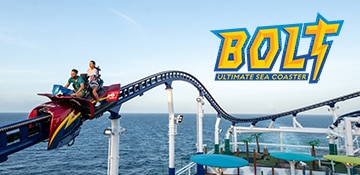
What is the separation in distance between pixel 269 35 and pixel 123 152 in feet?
104

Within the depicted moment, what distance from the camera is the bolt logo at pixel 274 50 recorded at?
54.6 ft

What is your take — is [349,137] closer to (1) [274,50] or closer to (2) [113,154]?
(1) [274,50]

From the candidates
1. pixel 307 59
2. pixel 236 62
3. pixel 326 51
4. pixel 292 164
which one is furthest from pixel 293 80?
pixel 292 164

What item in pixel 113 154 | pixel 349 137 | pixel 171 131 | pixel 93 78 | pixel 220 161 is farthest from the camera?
pixel 349 137

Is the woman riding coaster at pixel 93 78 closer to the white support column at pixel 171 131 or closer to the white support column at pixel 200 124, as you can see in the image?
the white support column at pixel 171 131

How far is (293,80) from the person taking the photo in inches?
674

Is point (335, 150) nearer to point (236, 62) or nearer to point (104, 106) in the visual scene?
point (236, 62)

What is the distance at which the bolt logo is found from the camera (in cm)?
1666

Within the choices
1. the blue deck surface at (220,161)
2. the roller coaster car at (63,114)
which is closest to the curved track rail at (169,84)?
the roller coaster car at (63,114)

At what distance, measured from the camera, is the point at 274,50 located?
17.5 m

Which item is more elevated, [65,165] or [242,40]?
[242,40]

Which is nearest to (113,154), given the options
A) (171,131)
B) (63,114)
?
(63,114)

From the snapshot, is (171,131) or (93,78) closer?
(93,78)

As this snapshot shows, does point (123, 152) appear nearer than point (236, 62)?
No
